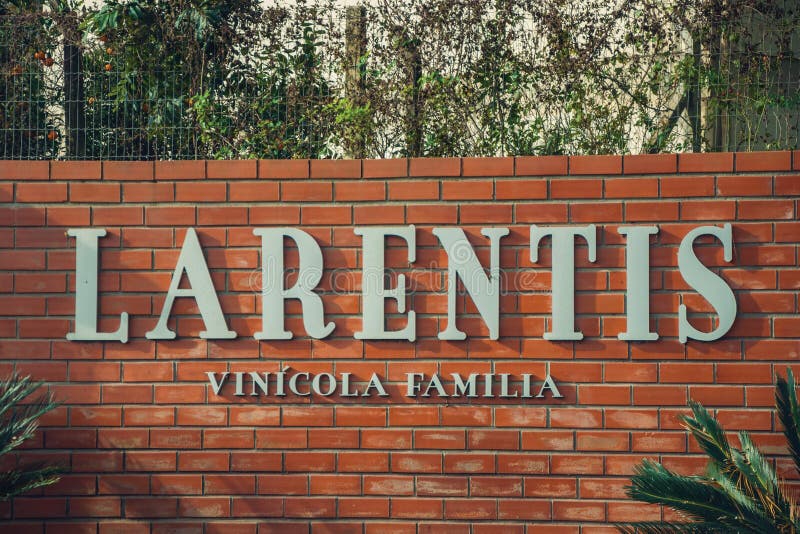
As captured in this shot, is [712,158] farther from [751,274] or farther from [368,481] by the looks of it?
[368,481]

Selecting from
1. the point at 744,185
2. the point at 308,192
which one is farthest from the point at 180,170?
the point at 744,185

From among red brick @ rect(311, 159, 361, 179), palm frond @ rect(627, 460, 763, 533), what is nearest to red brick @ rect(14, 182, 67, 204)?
red brick @ rect(311, 159, 361, 179)

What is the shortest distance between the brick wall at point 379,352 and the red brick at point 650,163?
0.05 ft

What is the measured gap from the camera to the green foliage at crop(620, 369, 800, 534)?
147 inches

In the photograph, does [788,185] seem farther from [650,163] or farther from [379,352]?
[379,352]

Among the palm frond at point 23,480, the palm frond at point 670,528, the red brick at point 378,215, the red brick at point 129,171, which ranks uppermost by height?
the red brick at point 129,171

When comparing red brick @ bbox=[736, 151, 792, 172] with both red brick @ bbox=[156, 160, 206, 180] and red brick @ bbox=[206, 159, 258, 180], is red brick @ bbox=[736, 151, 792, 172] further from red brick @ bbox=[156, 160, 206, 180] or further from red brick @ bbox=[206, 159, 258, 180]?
red brick @ bbox=[156, 160, 206, 180]

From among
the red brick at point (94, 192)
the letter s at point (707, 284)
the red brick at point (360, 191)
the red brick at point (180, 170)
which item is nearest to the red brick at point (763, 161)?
the letter s at point (707, 284)

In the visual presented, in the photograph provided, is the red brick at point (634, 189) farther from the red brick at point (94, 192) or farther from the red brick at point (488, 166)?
the red brick at point (94, 192)

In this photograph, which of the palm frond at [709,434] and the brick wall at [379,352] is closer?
the palm frond at [709,434]

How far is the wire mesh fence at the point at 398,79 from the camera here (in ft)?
15.0

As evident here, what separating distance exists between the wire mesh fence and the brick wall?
285 millimetres

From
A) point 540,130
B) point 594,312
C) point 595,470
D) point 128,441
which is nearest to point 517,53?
point 540,130

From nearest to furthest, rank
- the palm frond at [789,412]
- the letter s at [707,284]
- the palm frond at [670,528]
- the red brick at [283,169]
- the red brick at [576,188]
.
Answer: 1. the palm frond at [670,528]
2. the palm frond at [789,412]
3. the letter s at [707,284]
4. the red brick at [576,188]
5. the red brick at [283,169]
